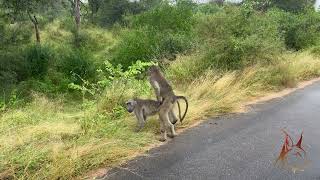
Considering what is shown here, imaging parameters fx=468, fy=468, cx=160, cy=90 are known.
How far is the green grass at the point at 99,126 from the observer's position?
20.9 ft

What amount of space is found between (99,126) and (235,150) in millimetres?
2326

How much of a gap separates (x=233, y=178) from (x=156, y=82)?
2921 mm

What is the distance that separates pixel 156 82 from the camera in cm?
888

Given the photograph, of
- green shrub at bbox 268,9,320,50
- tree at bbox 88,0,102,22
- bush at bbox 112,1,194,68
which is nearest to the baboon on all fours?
bush at bbox 112,1,194,68

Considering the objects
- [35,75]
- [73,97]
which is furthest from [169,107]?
[35,75]

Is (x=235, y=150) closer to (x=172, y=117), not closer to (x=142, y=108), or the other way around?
(x=172, y=117)

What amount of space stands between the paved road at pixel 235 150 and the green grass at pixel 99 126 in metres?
0.39

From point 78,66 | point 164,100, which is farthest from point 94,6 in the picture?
point 164,100

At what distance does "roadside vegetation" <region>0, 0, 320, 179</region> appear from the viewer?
699cm

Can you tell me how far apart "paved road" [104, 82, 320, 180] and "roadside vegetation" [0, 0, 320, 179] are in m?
0.41

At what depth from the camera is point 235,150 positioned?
780cm

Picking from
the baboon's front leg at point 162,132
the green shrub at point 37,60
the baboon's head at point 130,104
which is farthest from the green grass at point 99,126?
the green shrub at point 37,60

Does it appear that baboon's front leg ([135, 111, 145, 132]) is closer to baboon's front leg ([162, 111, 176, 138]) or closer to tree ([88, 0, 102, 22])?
baboon's front leg ([162, 111, 176, 138])

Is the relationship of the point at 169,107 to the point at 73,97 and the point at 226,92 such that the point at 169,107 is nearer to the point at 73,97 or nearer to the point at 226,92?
the point at 226,92
